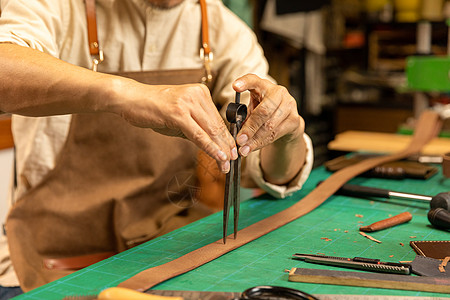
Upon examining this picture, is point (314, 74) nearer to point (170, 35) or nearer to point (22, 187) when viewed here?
point (170, 35)

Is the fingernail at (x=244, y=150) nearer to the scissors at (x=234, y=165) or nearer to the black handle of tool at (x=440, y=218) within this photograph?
the scissors at (x=234, y=165)

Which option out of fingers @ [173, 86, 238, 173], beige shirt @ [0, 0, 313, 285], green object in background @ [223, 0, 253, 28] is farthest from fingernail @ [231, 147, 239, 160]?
green object in background @ [223, 0, 253, 28]

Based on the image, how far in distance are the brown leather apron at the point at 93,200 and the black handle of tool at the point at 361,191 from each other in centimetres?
47

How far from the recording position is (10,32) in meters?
1.12

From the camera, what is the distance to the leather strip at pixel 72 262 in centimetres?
138

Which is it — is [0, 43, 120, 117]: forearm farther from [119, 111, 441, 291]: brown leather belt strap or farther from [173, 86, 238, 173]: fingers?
[119, 111, 441, 291]: brown leather belt strap

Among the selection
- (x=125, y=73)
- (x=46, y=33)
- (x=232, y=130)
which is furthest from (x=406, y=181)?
(x=46, y=33)

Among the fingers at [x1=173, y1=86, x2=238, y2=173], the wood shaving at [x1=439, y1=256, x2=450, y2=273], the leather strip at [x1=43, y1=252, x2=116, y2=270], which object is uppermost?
the fingers at [x1=173, y1=86, x2=238, y2=173]

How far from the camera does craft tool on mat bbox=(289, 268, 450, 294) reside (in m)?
0.85

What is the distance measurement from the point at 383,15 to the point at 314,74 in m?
0.72

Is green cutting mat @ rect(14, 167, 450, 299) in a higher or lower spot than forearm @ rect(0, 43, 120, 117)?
lower

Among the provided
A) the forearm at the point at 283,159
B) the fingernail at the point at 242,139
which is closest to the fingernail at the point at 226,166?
the fingernail at the point at 242,139

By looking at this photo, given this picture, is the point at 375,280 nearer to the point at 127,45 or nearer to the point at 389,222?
the point at 389,222

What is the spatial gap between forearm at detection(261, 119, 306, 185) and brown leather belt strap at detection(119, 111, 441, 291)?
0.27ft
